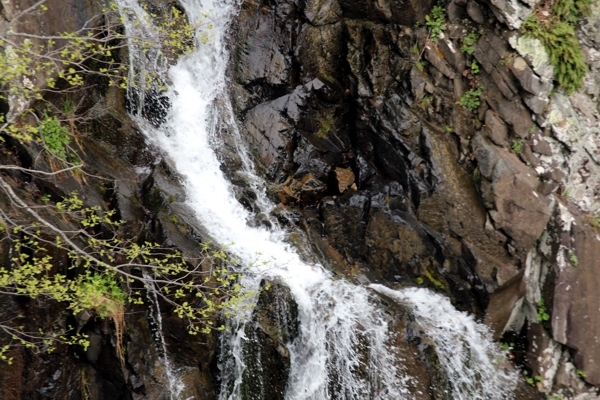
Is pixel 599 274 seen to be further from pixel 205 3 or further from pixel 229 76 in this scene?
pixel 205 3

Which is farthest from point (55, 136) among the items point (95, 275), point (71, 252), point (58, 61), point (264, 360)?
point (264, 360)

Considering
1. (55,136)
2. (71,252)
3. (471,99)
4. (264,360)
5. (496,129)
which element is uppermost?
(471,99)

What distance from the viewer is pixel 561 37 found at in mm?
7668

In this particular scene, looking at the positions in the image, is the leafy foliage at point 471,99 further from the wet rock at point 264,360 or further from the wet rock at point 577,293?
the wet rock at point 264,360

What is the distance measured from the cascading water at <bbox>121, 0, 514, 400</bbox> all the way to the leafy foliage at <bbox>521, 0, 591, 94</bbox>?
477cm

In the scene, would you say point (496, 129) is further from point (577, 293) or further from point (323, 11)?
point (323, 11)

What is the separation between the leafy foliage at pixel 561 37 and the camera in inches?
299

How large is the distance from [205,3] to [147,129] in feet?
11.4

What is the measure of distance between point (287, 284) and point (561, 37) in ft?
21.9

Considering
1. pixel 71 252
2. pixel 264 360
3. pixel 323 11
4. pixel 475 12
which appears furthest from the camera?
pixel 323 11

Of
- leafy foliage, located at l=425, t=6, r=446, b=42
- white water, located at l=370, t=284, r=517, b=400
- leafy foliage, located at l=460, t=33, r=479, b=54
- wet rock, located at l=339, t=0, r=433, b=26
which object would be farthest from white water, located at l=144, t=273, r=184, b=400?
leafy foliage, located at l=460, t=33, r=479, b=54

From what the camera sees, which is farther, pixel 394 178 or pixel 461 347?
pixel 394 178

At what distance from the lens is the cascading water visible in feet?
21.9

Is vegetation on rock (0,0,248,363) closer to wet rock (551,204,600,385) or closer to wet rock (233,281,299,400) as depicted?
wet rock (233,281,299,400)
